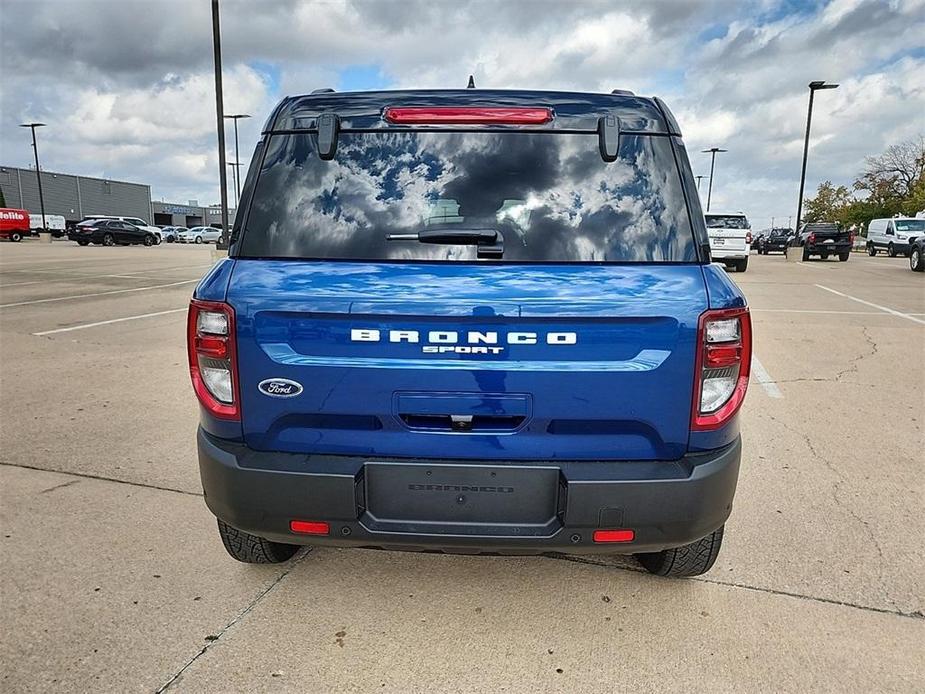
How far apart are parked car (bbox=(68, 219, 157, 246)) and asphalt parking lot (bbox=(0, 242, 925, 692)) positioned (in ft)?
128

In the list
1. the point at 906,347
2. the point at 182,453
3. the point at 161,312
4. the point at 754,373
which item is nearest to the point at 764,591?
the point at 182,453

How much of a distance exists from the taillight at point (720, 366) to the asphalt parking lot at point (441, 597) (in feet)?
3.14

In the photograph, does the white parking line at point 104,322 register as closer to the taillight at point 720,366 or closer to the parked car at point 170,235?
the taillight at point 720,366

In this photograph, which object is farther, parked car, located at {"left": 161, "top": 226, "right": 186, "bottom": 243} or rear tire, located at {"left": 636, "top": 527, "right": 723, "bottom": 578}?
parked car, located at {"left": 161, "top": 226, "right": 186, "bottom": 243}

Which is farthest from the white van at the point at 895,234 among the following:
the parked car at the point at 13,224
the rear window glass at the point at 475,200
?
the parked car at the point at 13,224

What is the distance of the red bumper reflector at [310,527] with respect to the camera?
220 centimetres

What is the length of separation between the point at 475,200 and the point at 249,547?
1793 mm

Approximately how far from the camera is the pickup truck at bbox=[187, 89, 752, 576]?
6.89 feet

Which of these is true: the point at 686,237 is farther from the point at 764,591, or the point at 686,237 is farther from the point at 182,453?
the point at 182,453

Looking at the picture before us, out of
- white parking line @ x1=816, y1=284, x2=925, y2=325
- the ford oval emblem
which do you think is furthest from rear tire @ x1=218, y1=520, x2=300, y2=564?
white parking line @ x1=816, y1=284, x2=925, y2=325

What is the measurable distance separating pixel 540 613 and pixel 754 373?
5.15 m

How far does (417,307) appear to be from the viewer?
6.82 feet

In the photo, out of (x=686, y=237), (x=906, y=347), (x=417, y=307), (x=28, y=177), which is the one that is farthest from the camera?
(x=28, y=177)

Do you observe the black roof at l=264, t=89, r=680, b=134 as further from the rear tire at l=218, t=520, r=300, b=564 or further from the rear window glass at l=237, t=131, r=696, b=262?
the rear tire at l=218, t=520, r=300, b=564
